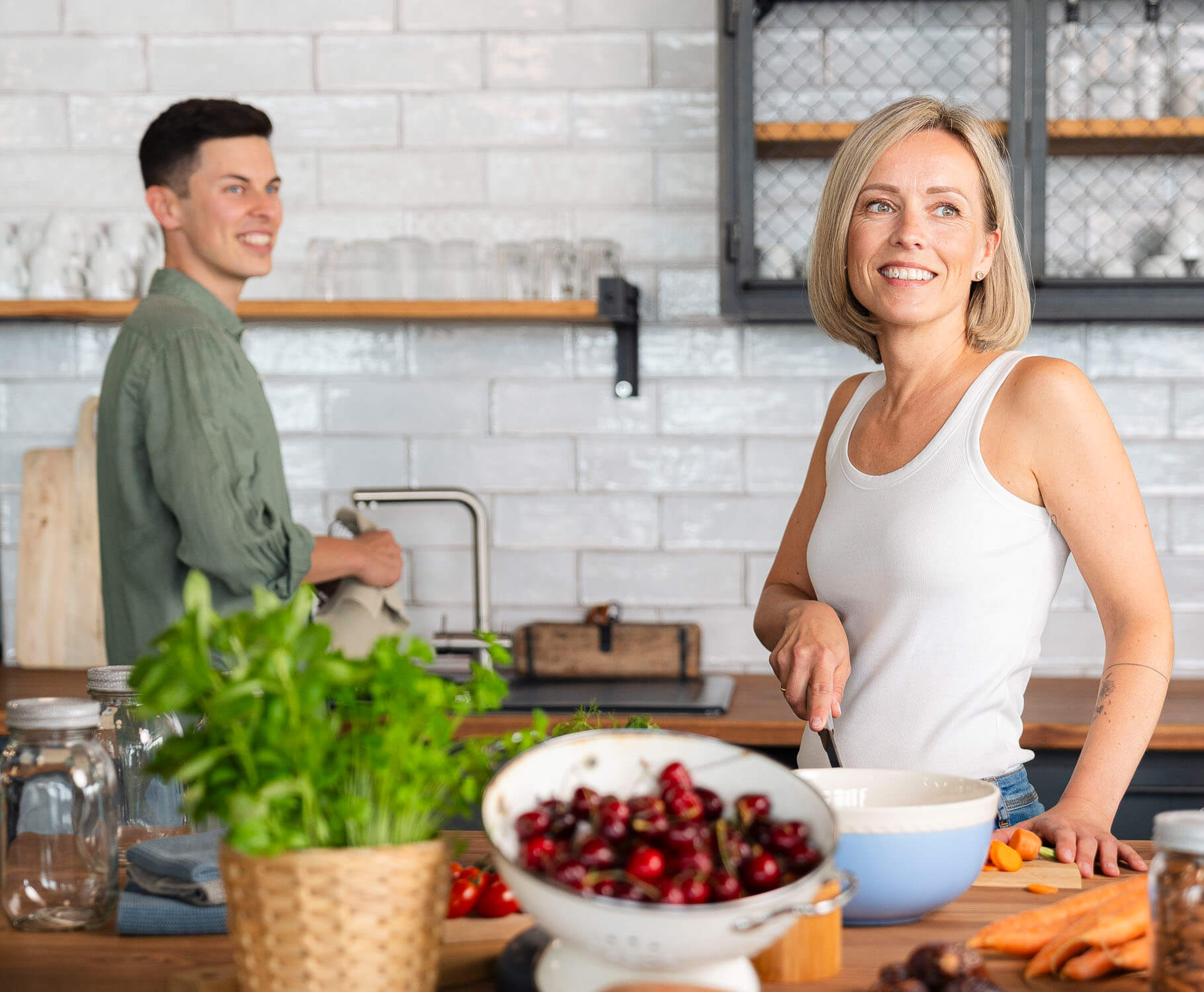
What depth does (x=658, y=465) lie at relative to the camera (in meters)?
3.04

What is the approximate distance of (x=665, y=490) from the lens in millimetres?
3047

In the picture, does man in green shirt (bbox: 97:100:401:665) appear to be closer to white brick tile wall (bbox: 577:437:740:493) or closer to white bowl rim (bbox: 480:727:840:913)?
white brick tile wall (bbox: 577:437:740:493)

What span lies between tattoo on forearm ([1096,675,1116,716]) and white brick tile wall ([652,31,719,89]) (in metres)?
1.98

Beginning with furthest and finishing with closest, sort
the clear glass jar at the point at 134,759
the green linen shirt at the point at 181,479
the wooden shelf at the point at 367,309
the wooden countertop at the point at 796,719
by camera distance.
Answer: the wooden shelf at the point at 367,309 < the wooden countertop at the point at 796,719 < the green linen shirt at the point at 181,479 < the clear glass jar at the point at 134,759

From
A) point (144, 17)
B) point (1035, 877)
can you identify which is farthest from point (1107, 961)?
point (144, 17)

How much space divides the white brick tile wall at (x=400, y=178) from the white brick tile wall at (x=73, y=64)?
1.77 feet

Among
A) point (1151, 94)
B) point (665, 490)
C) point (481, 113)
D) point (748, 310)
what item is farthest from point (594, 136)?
point (1151, 94)

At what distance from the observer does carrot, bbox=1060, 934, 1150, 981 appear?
930 mm

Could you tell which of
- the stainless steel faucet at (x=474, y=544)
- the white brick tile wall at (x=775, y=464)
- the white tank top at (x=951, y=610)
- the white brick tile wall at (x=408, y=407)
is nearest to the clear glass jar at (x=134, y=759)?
the white tank top at (x=951, y=610)

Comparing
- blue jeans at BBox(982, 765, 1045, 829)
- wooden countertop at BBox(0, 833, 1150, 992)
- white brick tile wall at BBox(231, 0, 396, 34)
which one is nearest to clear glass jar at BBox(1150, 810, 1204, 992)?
wooden countertop at BBox(0, 833, 1150, 992)

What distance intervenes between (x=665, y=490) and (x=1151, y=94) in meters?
1.38

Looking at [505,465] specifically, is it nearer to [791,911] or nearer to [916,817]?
[916,817]

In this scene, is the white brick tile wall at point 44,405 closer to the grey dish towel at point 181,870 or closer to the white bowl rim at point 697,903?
the grey dish towel at point 181,870

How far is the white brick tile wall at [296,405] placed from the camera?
122 inches
